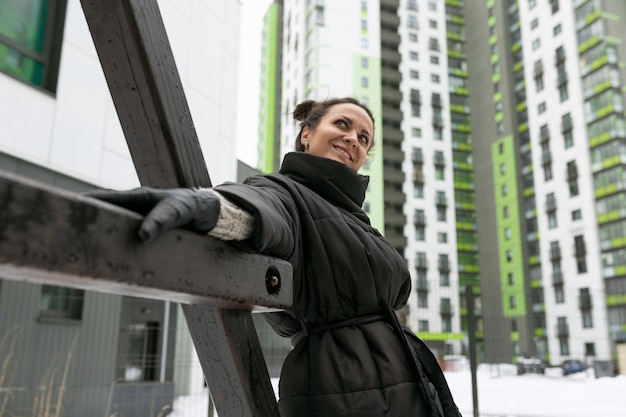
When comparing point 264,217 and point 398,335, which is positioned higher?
point 264,217

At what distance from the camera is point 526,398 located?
865cm

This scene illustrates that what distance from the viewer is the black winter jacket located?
97cm

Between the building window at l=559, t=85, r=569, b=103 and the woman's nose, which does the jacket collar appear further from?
the building window at l=559, t=85, r=569, b=103

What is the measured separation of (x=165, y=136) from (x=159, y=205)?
1.06 feet

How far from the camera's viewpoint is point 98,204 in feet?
1.53

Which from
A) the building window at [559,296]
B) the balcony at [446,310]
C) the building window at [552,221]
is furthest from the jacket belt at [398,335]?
the building window at [552,221]

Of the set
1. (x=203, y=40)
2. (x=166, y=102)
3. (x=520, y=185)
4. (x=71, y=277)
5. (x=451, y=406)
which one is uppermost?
(x=520, y=185)

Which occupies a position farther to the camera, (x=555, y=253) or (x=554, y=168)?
(x=554, y=168)

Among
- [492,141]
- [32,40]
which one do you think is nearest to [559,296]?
[492,141]

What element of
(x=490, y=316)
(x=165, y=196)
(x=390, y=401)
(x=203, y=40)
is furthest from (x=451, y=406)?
(x=203, y=40)

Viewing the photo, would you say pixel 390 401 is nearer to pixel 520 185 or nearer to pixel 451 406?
pixel 451 406

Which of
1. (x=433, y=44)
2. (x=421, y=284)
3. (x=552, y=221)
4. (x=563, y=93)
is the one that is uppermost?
(x=433, y=44)

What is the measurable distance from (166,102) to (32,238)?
418 mm

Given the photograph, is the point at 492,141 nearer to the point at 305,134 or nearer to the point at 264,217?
the point at 305,134
